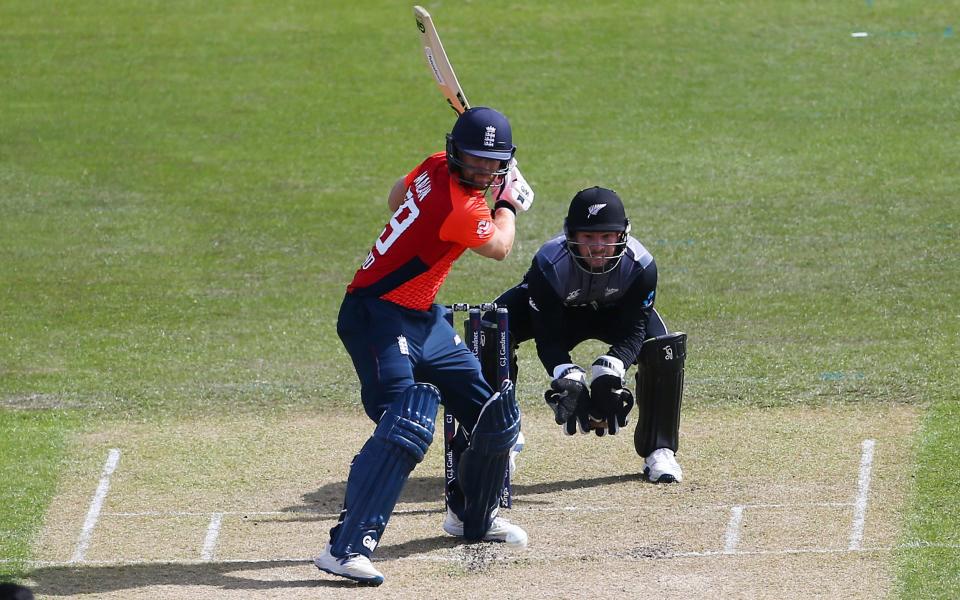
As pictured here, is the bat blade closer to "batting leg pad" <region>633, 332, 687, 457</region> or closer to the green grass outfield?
Answer: "batting leg pad" <region>633, 332, 687, 457</region>

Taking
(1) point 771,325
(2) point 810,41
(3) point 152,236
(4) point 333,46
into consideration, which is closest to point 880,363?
(1) point 771,325

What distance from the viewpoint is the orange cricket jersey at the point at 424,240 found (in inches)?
287

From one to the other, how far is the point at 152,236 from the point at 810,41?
1052cm

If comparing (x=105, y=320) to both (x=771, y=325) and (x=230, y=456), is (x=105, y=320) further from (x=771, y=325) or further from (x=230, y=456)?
(x=771, y=325)

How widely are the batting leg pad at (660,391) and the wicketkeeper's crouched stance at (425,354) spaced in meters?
1.44

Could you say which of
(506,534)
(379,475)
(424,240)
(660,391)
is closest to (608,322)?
(660,391)

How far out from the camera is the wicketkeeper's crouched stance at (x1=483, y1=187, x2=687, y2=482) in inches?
326

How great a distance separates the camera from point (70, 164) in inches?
707

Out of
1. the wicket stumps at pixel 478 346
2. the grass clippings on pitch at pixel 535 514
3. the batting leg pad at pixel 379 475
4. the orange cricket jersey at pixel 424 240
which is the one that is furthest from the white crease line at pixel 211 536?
A: the orange cricket jersey at pixel 424 240

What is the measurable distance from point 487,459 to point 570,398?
0.78 metres

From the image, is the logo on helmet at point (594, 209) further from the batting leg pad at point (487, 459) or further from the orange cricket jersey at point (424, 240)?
the batting leg pad at point (487, 459)

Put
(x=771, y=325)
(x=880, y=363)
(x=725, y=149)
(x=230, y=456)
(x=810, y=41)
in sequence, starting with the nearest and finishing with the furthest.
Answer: (x=230, y=456) → (x=880, y=363) → (x=771, y=325) → (x=725, y=149) → (x=810, y=41)

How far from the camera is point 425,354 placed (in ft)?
24.5

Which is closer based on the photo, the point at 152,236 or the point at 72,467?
the point at 72,467
